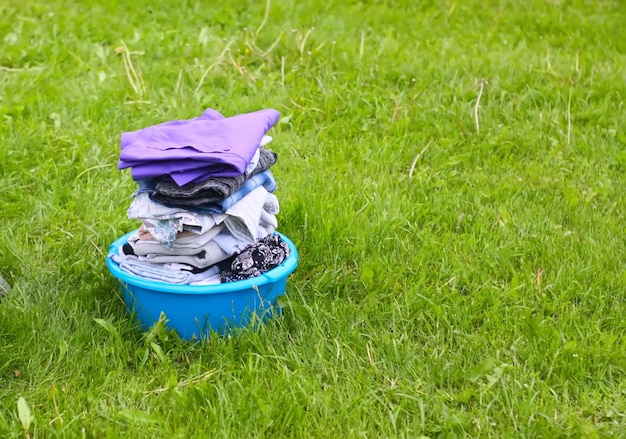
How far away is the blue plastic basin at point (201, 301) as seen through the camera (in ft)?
9.02

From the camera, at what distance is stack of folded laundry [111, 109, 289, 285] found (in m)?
2.69

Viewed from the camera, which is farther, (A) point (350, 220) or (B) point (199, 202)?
(A) point (350, 220)

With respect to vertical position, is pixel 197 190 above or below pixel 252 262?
above

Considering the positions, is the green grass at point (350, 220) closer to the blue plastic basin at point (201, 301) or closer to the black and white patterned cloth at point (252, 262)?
the blue plastic basin at point (201, 301)

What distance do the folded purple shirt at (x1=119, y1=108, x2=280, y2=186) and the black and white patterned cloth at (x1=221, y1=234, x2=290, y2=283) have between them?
12.6 inches

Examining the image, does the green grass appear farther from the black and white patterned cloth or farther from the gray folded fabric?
the gray folded fabric

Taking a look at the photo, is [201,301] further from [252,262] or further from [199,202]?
[199,202]

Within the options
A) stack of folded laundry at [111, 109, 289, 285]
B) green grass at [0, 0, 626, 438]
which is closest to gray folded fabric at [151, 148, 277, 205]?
stack of folded laundry at [111, 109, 289, 285]

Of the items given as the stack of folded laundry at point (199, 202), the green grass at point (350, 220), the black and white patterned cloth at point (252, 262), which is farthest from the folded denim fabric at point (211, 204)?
the green grass at point (350, 220)

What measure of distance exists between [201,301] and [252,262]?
0.23m

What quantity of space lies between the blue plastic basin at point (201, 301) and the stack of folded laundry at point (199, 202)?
0.05m

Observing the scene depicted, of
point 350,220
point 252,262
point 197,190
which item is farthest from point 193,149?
point 350,220

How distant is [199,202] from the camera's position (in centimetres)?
272

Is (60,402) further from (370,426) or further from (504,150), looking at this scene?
(504,150)
